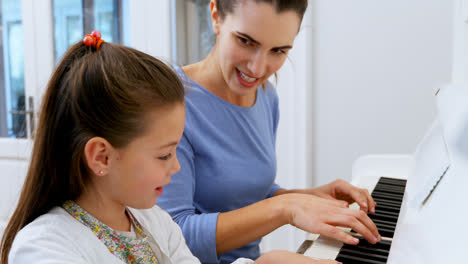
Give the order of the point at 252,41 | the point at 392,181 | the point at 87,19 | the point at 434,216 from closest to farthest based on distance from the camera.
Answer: the point at 434,216 < the point at 252,41 < the point at 392,181 < the point at 87,19

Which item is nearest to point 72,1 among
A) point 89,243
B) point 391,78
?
point 391,78

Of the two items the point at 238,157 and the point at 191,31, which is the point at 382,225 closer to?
the point at 238,157

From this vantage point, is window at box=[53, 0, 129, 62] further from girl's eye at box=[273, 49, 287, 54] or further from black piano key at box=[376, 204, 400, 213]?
black piano key at box=[376, 204, 400, 213]

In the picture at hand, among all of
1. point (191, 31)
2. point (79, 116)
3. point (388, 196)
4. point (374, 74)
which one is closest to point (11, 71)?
point (191, 31)

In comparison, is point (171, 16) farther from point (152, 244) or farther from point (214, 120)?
point (152, 244)

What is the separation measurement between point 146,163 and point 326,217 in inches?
14.1

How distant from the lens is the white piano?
20.6 inches

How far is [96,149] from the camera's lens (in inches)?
27.4

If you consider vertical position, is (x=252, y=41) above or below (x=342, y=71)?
above

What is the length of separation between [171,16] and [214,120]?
1.41 meters

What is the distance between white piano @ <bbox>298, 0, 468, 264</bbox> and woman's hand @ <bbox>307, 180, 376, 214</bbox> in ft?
0.12

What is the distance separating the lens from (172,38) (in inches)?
92.6

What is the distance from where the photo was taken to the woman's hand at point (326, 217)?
2.63 ft

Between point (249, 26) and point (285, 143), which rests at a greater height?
point (249, 26)
